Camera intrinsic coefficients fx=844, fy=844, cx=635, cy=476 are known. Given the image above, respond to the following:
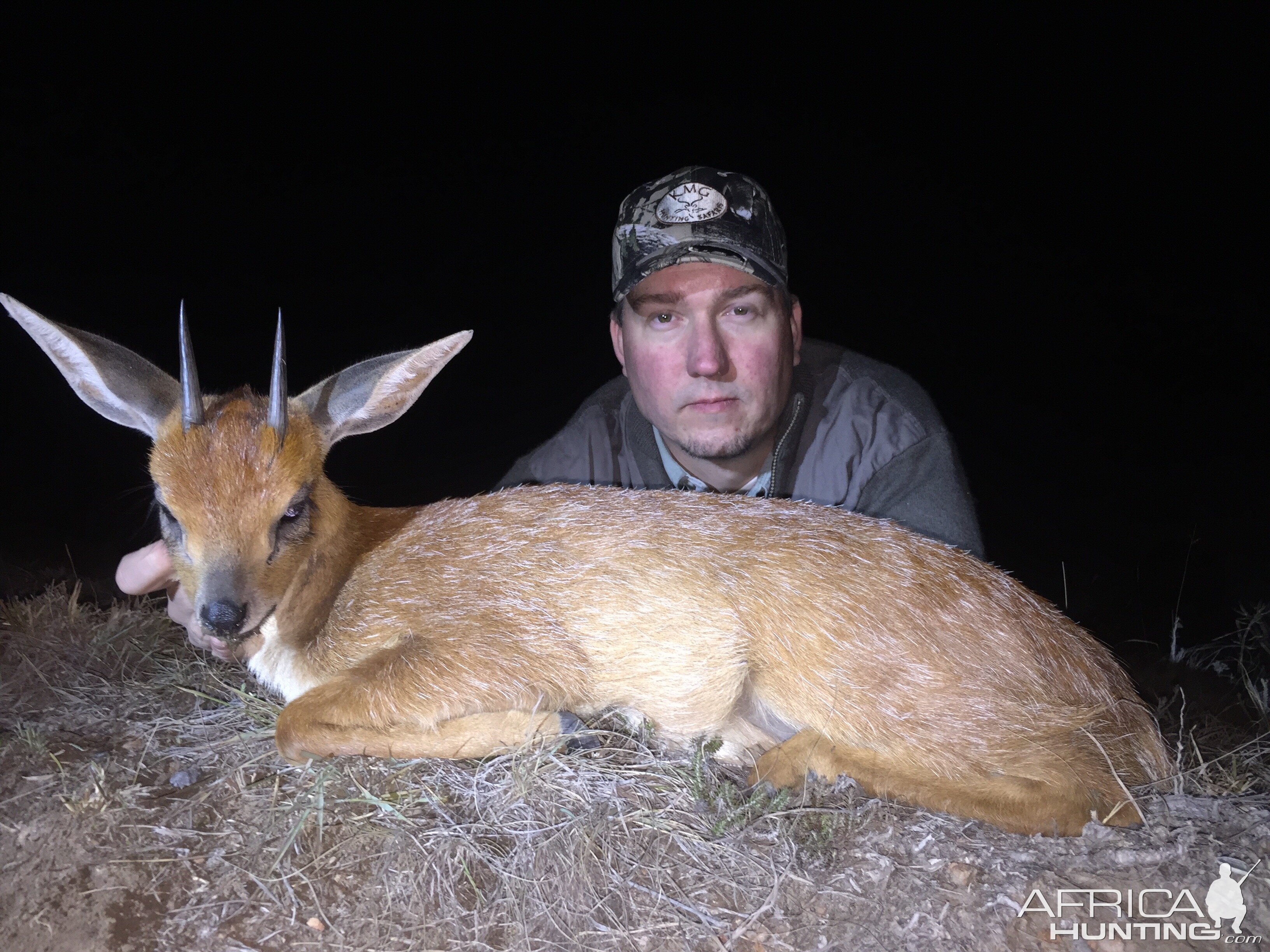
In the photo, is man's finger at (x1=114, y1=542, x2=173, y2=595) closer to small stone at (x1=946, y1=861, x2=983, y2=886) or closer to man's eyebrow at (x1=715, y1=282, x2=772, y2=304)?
man's eyebrow at (x1=715, y1=282, x2=772, y2=304)

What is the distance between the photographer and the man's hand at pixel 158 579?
11.2 feet

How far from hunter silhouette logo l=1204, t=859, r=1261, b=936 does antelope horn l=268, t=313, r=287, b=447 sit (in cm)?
314

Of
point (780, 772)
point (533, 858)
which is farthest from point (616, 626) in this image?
point (533, 858)

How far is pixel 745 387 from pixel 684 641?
1.64 meters

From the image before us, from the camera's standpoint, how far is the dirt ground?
2.13m

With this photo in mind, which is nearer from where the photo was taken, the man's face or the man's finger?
the man's finger

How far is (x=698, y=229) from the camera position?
4.29 meters

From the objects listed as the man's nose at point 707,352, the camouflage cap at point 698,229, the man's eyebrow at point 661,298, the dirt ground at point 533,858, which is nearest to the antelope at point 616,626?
the dirt ground at point 533,858

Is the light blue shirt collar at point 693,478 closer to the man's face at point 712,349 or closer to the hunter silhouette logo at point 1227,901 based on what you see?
the man's face at point 712,349

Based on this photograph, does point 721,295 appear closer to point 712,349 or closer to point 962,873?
point 712,349

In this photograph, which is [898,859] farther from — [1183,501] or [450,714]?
[1183,501]

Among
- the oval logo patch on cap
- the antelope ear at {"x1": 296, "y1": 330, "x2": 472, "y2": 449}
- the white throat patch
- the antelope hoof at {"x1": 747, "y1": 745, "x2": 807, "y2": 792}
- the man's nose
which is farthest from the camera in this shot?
the oval logo patch on cap

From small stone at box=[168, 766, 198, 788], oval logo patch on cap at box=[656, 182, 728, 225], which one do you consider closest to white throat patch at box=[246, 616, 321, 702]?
small stone at box=[168, 766, 198, 788]

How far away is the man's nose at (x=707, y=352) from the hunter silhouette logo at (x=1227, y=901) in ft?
8.94
